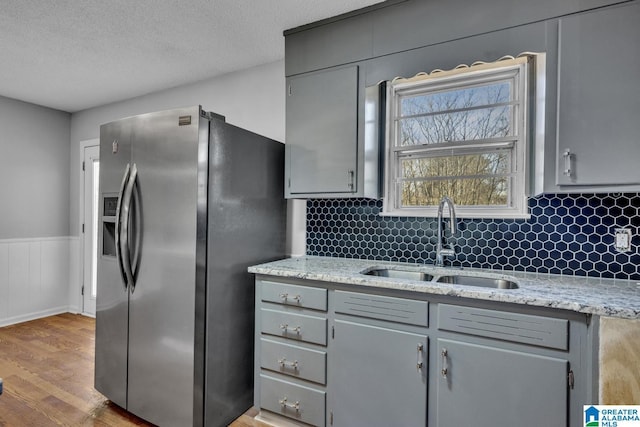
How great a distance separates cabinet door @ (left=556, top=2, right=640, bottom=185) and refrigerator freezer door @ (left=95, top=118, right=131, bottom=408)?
2.44 m

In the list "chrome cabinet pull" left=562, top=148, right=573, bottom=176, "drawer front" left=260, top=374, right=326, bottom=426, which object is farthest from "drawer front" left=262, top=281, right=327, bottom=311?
"chrome cabinet pull" left=562, top=148, right=573, bottom=176

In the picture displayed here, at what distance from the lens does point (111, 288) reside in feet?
7.40

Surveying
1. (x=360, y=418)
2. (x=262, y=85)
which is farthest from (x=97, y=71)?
(x=360, y=418)

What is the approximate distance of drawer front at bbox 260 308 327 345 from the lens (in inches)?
75.8

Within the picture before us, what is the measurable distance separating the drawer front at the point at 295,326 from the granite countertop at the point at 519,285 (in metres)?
0.23

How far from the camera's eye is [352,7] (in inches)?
84.0

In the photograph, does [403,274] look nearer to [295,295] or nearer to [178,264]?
[295,295]

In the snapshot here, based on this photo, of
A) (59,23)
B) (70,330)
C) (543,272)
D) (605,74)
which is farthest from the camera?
(70,330)

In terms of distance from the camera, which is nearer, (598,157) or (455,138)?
(598,157)

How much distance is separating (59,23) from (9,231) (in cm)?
267

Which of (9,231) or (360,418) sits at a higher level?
(9,231)

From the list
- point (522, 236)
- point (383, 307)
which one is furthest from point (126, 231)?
point (522, 236)

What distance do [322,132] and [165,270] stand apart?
1275 millimetres

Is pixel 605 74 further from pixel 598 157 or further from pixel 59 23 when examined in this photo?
pixel 59 23
